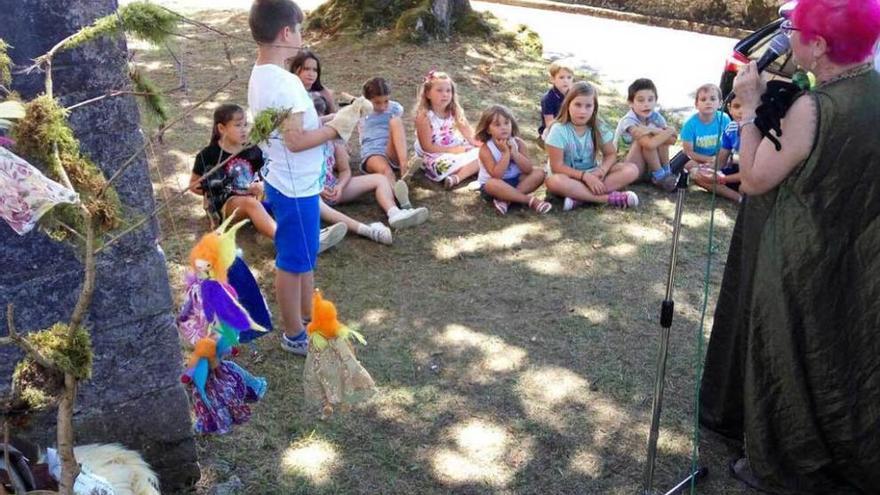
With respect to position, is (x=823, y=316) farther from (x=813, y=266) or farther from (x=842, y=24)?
(x=842, y=24)

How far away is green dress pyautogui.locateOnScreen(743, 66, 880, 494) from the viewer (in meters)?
2.86

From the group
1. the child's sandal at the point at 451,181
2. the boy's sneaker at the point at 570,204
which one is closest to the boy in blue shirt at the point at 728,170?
the boy's sneaker at the point at 570,204

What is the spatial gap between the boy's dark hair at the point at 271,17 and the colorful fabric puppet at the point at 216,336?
0.94 metres

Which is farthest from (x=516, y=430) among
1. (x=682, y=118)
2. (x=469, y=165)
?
(x=682, y=118)

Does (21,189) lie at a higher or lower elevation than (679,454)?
higher

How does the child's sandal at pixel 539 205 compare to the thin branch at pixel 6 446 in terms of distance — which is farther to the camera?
the child's sandal at pixel 539 205

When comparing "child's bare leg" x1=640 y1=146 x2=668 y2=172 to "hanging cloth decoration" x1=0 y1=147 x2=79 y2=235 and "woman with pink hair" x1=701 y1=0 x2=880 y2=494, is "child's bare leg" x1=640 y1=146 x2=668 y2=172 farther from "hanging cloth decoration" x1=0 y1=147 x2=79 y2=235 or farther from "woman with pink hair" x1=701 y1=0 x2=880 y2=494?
"hanging cloth decoration" x1=0 y1=147 x2=79 y2=235

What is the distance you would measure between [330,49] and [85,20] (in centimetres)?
690

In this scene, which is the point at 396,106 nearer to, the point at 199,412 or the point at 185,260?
the point at 185,260

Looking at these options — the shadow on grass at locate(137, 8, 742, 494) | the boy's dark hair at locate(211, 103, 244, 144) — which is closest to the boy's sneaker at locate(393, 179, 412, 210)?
the shadow on grass at locate(137, 8, 742, 494)

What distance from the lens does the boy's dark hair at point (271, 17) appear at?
11.2 ft

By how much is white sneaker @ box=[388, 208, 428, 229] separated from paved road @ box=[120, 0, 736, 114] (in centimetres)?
340

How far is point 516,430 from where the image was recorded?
12.1 feet

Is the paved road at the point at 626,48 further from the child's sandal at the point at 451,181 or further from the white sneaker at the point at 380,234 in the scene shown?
the white sneaker at the point at 380,234
